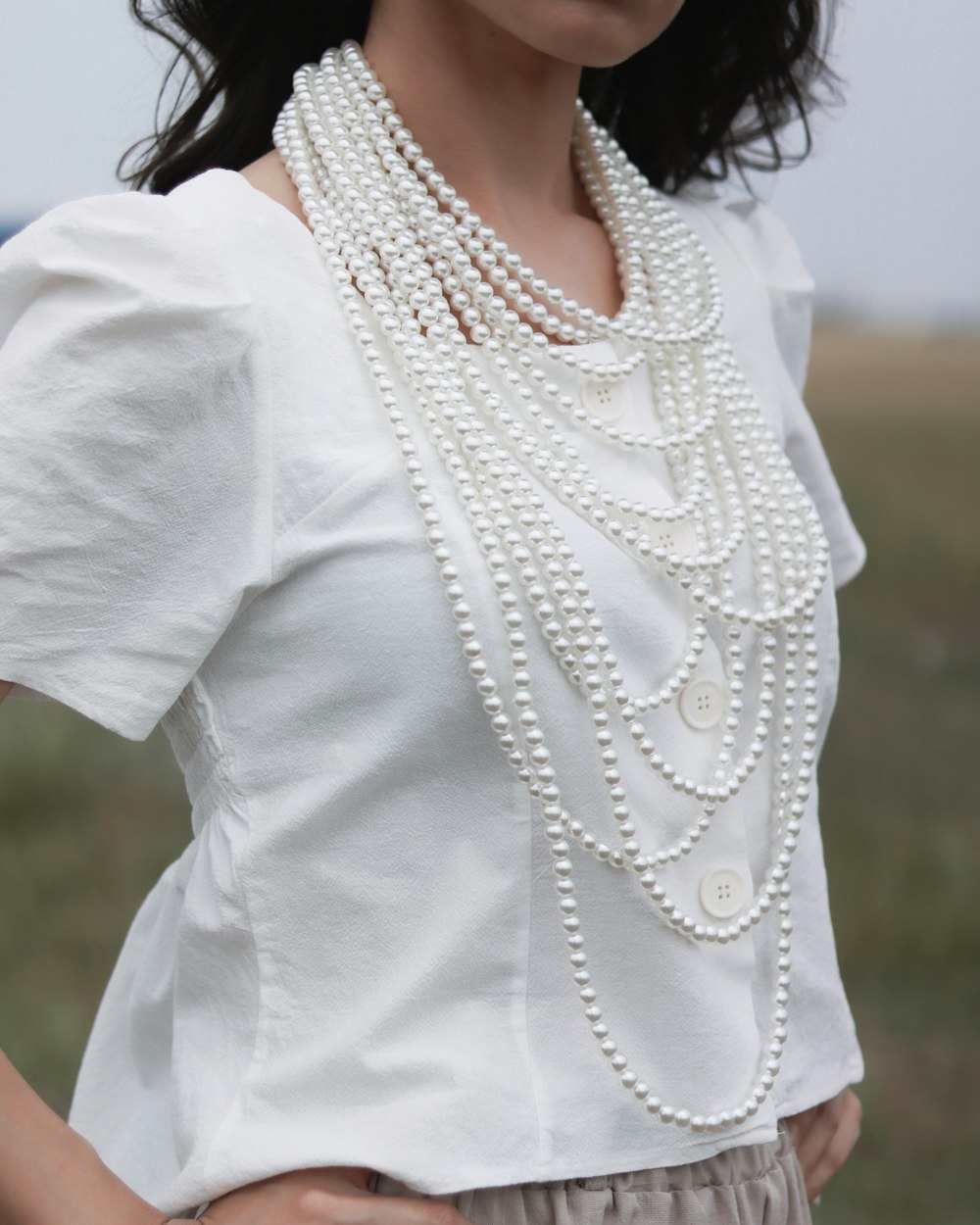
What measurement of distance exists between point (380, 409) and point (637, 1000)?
0.36 metres

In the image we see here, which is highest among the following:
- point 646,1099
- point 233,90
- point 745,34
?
point 233,90

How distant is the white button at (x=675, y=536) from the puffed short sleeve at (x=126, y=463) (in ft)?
0.79

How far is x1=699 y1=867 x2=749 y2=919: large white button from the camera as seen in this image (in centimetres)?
92

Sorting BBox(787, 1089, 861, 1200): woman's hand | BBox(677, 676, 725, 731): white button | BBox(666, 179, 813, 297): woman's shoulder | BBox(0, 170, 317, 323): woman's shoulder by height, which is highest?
BBox(0, 170, 317, 323): woman's shoulder

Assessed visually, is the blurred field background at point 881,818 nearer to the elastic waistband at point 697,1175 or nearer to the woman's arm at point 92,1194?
the elastic waistband at point 697,1175

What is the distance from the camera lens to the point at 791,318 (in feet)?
4.10

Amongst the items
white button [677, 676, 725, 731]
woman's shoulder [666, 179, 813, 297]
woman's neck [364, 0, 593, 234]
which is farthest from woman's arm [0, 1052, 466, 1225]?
woman's shoulder [666, 179, 813, 297]

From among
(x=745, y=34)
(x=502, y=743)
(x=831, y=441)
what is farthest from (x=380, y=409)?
(x=831, y=441)

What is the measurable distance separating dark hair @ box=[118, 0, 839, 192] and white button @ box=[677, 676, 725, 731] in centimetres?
49

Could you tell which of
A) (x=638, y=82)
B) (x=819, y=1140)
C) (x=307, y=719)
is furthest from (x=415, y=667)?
(x=638, y=82)

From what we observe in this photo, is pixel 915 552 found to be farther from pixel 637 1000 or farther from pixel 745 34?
pixel 637 1000

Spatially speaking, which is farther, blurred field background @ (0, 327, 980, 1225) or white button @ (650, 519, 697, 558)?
blurred field background @ (0, 327, 980, 1225)

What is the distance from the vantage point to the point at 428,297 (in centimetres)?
93

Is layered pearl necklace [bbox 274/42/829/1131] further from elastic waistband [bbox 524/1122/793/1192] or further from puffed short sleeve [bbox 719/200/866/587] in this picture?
puffed short sleeve [bbox 719/200/866/587]
